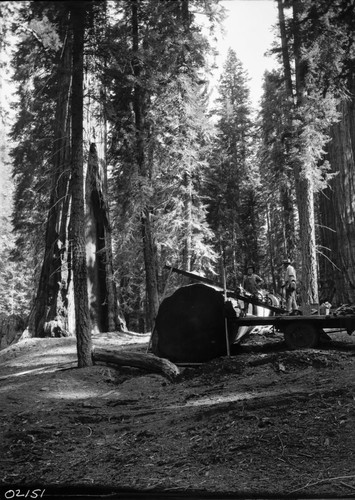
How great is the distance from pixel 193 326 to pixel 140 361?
1.67 metres

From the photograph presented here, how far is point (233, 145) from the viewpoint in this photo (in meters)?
28.5

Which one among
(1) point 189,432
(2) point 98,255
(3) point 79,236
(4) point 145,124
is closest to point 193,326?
(3) point 79,236

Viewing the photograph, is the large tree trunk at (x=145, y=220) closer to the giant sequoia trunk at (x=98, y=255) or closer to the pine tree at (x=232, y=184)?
the giant sequoia trunk at (x=98, y=255)

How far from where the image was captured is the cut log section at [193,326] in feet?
34.6

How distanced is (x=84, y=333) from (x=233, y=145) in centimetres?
2150

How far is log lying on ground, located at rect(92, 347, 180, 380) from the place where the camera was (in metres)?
9.38

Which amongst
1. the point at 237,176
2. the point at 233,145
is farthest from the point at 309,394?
the point at 233,145

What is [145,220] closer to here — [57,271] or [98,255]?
[98,255]

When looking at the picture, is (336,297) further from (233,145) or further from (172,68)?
(233,145)

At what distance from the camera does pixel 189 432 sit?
5270 mm

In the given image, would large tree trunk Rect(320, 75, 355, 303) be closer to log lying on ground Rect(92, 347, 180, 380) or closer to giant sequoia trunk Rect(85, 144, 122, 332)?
log lying on ground Rect(92, 347, 180, 380)

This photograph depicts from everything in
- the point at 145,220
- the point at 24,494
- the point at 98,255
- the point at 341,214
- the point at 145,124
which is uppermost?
the point at 145,124

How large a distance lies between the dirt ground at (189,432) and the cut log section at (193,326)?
1.27m

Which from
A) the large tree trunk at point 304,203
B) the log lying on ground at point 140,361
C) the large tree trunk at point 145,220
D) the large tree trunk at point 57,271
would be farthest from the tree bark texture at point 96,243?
the large tree trunk at point 304,203
